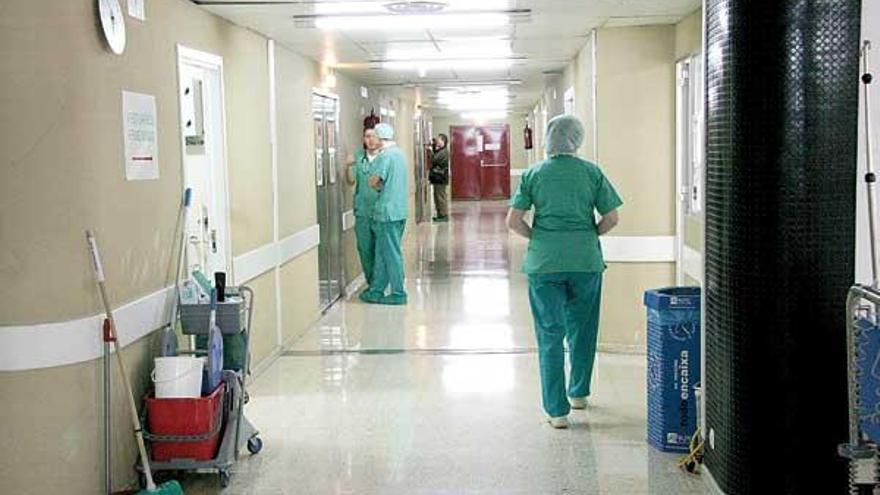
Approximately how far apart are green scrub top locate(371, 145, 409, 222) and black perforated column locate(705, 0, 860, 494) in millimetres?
5146

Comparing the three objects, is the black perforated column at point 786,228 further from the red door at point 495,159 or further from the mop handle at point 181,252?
the red door at point 495,159

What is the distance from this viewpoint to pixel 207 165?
5539mm

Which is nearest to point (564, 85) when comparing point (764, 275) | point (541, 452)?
point (541, 452)

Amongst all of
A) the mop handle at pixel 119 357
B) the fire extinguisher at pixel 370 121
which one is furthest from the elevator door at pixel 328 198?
the mop handle at pixel 119 357

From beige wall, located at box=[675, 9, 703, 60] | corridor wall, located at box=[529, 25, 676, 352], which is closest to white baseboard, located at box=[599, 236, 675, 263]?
corridor wall, located at box=[529, 25, 676, 352]

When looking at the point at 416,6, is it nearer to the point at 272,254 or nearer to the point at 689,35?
the point at 689,35

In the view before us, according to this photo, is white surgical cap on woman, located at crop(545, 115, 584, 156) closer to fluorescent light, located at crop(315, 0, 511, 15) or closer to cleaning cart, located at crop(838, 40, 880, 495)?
fluorescent light, located at crop(315, 0, 511, 15)

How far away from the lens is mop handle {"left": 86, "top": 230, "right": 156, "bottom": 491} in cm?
360

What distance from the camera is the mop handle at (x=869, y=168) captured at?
3.24 meters

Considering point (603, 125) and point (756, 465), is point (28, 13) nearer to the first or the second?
point (756, 465)

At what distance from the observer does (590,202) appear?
4.77 meters

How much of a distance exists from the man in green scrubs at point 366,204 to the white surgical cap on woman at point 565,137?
414cm

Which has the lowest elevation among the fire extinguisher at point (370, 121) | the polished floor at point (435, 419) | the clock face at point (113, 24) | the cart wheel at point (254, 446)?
the polished floor at point (435, 419)

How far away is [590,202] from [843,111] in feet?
5.14
